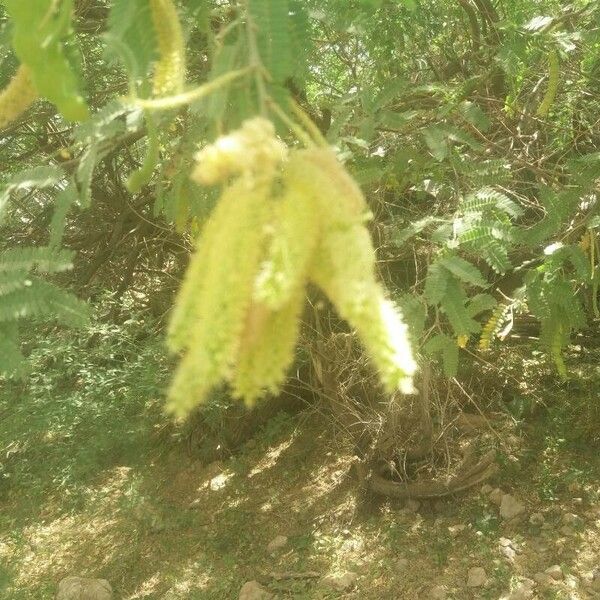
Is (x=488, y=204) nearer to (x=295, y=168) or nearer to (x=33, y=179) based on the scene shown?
(x=33, y=179)

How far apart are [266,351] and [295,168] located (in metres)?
0.27

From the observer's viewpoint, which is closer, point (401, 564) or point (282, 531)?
point (401, 564)

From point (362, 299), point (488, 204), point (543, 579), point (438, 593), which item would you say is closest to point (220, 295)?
point (362, 299)

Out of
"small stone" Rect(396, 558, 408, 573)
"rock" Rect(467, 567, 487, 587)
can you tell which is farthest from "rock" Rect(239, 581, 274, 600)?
"rock" Rect(467, 567, 487, 587)

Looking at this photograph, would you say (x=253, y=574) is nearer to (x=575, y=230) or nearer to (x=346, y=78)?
(x=575, y=230)

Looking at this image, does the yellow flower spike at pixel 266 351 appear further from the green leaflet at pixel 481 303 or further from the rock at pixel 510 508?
the rock at pixel 510 508

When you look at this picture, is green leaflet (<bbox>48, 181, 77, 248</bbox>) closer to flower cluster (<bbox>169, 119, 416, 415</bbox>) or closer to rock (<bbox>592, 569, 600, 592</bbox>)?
flower cluster (<bbox>169, 119, 416, 415</bbox>)

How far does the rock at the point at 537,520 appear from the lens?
4512 mm

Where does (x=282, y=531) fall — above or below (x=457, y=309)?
below

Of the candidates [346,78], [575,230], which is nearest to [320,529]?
[575,230]

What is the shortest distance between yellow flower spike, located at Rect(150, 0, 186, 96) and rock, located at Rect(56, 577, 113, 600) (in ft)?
14.4

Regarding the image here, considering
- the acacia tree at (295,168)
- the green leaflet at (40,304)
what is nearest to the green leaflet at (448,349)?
the acacia tree at (295,168)

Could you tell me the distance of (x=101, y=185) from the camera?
16.4 ft

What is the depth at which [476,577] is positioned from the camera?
4.14 meters
